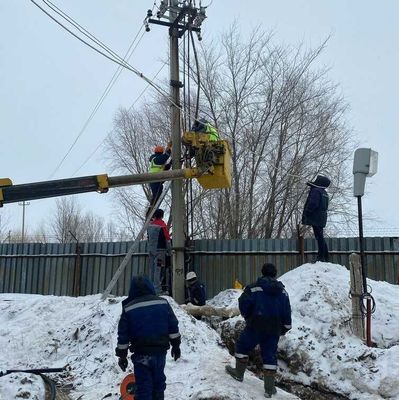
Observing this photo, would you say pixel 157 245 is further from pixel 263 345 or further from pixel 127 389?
pixel 127 389

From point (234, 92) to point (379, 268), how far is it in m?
13.1

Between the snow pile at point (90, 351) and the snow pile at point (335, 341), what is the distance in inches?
36.6

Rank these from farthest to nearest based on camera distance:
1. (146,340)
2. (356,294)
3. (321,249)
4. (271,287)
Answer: (321,249) < (356,294) < (271,287) < (146,340)

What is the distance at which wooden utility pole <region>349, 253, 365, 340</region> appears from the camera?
834 centimetres

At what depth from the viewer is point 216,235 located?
22.6 metres

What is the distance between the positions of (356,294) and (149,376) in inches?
163

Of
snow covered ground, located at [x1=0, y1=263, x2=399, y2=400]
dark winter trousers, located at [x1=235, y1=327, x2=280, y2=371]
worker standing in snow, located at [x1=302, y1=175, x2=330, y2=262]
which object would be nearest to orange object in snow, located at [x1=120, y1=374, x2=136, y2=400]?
snow covered ground, located at [x1=0, y1=263, x2=399, y2=400]

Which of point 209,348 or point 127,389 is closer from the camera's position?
point 127,389

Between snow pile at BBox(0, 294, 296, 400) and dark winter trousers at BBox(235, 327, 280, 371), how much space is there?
0.38 metres

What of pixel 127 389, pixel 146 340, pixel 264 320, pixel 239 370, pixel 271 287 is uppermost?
pixel 271 287

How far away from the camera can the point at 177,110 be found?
37.4 ft

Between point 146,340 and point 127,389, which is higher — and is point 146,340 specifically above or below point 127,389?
above

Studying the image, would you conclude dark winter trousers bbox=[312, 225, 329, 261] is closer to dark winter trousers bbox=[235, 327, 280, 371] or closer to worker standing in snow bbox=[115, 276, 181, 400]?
dark winter trousers bbox=[235, 327, 280, 371]

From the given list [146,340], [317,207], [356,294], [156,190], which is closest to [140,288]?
[146,340]
